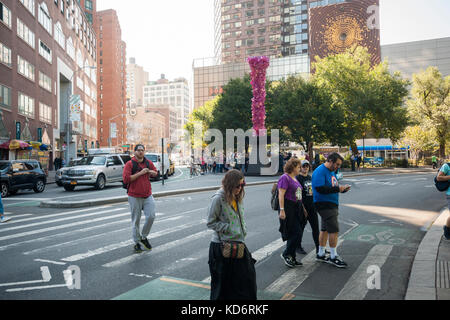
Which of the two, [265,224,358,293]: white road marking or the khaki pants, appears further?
the khaki pants

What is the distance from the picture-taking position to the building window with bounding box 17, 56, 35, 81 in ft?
109

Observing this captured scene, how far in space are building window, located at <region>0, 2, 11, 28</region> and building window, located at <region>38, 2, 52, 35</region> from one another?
8.32 m

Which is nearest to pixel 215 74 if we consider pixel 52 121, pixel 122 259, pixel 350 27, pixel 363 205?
pixel 350 27

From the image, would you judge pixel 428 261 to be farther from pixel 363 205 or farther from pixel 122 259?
pixel 363 205

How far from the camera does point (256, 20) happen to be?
10125cm

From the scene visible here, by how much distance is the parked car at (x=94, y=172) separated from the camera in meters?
19.7

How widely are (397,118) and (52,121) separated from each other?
129 feet

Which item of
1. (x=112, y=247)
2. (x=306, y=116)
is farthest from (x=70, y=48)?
(x=112, y=247)

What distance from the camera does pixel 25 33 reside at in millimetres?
34562

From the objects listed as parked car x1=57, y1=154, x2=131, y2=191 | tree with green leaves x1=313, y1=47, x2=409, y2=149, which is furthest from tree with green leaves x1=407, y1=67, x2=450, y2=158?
parked car x1=57, y1=154, x2=131, y2=191

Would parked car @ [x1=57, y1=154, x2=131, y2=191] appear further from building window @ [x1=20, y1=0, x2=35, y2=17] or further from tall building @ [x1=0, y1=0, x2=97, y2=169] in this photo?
building window @ [x1=20, y1=0, x2=35, y2=17]

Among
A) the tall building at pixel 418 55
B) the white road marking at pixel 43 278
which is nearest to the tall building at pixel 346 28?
the tall building at pixel 418 55

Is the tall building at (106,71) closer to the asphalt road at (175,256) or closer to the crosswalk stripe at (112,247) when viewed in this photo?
the asphalt road at (175,256)

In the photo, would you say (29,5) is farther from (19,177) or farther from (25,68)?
(19,177)
